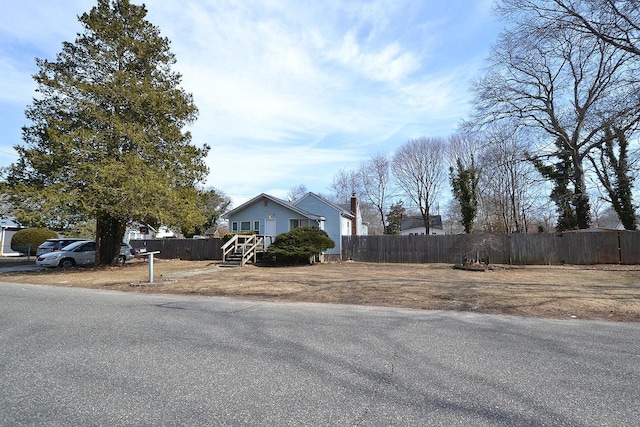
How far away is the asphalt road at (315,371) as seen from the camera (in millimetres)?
3119

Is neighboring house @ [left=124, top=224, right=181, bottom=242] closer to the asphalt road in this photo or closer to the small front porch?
the small front porch

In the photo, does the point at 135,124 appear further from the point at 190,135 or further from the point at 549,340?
the point at 549,340

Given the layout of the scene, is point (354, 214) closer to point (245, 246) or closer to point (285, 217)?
point (285, 217)

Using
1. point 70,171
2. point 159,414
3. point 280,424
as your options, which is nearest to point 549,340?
point 280,424

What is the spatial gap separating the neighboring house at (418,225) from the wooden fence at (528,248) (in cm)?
3122

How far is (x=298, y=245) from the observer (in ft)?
66.1

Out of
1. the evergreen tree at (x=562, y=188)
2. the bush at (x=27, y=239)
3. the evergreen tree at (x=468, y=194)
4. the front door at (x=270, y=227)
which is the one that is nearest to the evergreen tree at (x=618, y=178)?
the evergreen tree at (x=562, y=188)

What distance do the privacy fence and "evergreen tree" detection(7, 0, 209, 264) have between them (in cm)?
1132

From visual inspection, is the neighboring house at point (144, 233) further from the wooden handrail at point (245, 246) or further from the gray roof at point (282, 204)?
the wooden handrail at point (245, 246)

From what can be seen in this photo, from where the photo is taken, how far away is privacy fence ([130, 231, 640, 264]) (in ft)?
64.7

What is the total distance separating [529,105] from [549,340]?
23.8 metres

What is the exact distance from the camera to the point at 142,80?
61.5 ft

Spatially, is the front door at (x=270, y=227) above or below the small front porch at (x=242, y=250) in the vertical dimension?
above

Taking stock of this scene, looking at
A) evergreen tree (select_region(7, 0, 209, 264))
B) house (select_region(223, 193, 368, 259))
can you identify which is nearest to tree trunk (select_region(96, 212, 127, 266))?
evergreen tree (select_region(7, 0, 209, 264))
